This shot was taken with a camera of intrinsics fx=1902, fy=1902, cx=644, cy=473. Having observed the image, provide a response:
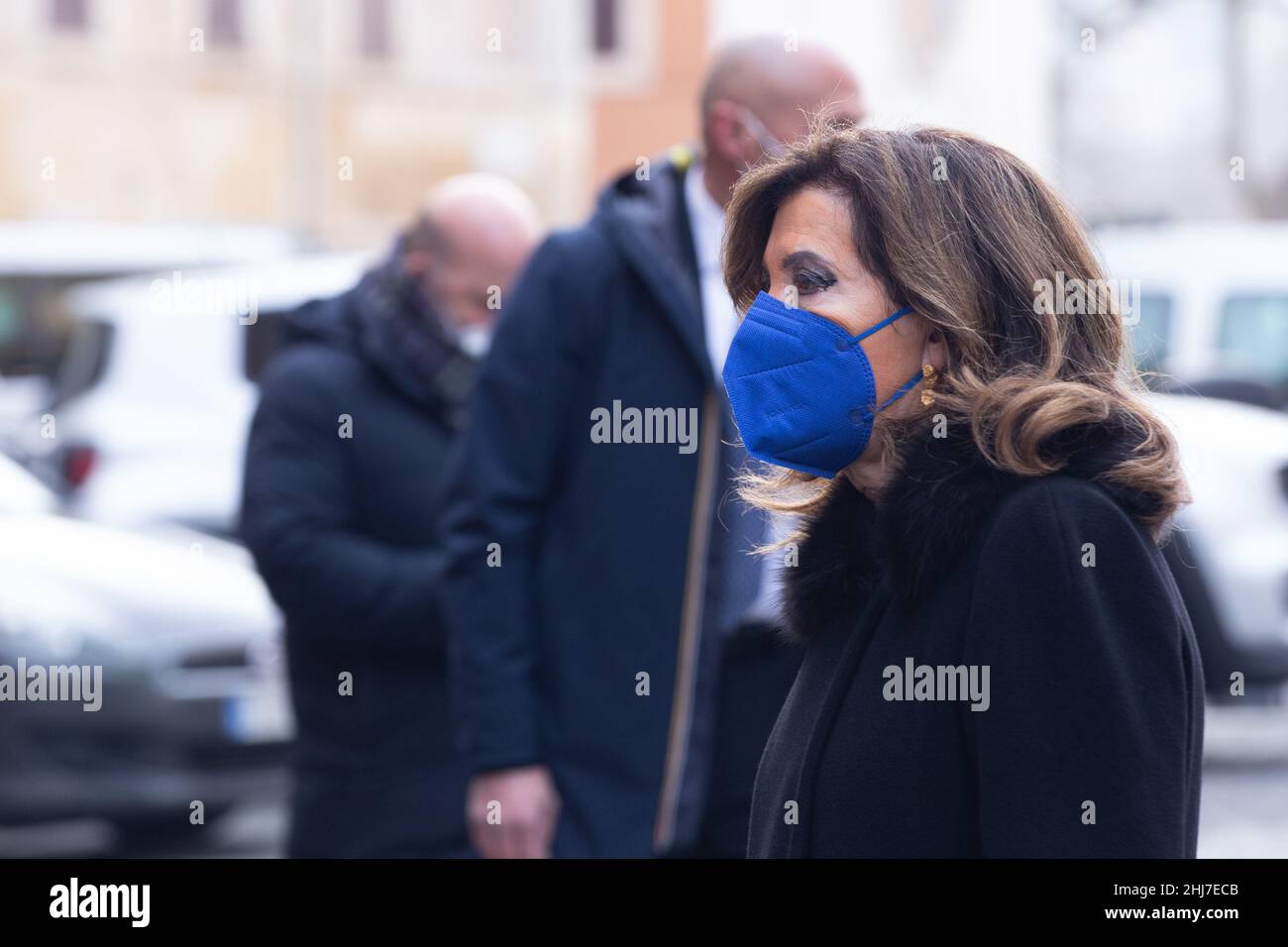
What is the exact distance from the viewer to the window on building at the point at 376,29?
1168 inches

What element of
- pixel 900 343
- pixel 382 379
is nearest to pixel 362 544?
pixel 382 379

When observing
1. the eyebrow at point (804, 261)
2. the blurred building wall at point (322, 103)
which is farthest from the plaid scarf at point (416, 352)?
the blurred building wall at point (322, 103)

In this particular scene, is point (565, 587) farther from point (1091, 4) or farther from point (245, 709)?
point (1091, 4)

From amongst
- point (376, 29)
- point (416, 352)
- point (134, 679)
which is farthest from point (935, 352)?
point (376, 29)

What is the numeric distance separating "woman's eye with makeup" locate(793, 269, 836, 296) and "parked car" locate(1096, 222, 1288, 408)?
340 inches

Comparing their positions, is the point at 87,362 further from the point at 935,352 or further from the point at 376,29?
the point at 376,29

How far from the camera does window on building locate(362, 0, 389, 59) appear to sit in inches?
1168

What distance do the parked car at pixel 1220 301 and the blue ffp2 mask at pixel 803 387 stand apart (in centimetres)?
856

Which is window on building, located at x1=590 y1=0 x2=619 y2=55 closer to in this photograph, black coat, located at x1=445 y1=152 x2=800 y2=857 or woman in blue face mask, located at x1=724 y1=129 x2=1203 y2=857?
black coat, located at x1=445 y1=152 x2=800 y2=857

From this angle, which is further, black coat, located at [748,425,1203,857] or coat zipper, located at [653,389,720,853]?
coat zipper, located at [653,389,720,853]

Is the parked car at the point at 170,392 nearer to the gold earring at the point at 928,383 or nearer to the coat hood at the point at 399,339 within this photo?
the coat hood at the point at 399,339

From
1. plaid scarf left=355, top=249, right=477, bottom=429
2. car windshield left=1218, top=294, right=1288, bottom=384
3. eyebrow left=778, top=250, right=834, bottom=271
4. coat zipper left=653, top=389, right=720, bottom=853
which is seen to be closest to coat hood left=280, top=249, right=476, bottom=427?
plaid scarf left=355, top=249, right=477, bottom=429

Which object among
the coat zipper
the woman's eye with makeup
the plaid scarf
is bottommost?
the coat zipper
